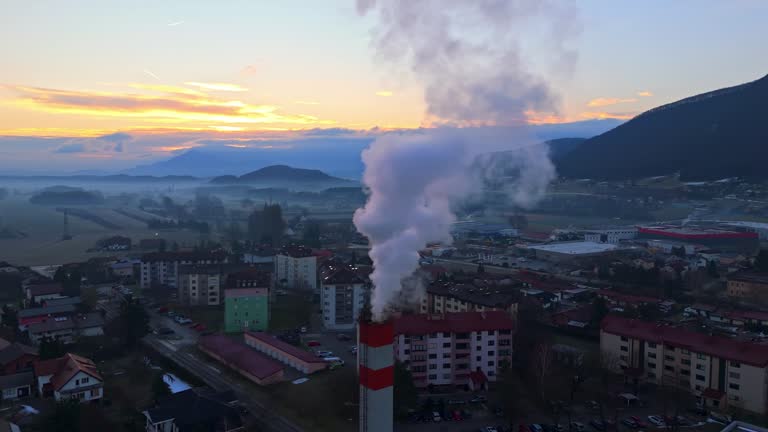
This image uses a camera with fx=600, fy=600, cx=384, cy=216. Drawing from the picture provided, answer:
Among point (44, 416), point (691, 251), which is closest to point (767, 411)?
point (44, 416)

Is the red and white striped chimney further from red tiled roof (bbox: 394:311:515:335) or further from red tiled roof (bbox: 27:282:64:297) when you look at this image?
red tiled roof (bbox: 27:282:64:297)

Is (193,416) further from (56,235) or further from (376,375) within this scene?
(56,235)

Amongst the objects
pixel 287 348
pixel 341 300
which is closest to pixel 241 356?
pixel 287 348

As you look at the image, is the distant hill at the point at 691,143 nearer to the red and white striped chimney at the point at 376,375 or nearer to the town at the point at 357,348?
the town at the point at 357,348

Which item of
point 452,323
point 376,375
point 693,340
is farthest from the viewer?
point 452,323

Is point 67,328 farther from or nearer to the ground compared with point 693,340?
nearer to the ground

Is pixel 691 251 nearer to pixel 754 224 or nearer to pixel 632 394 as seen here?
pixel 754 224

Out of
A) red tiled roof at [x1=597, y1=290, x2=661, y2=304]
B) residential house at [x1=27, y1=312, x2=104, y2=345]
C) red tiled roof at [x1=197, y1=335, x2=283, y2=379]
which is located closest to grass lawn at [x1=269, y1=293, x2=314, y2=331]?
red tiled roof at [x1=197, y1=335, x2=283, y2=379]
